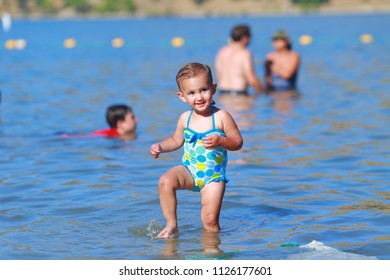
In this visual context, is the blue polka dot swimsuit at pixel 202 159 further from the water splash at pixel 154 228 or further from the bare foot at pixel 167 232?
the water splash at pixel 154 228

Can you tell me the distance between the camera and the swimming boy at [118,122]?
11.4 meters

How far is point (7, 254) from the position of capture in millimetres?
5984

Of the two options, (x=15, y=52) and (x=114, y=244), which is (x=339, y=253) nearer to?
(x=114, y=244)

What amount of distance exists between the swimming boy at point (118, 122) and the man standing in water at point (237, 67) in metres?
4.04

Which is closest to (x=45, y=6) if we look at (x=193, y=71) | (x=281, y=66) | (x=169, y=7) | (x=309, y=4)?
(x=169, y=7)

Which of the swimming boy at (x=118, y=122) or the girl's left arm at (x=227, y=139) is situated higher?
the swimming boy at (x=118, y=122)

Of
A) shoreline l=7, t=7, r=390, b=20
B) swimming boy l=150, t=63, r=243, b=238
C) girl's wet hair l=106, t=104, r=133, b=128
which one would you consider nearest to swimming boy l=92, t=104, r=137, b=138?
girl's wet hair l=106, t=104, r=133, b=128

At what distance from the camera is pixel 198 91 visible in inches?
→ 241

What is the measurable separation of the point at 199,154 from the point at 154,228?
30.3 inches

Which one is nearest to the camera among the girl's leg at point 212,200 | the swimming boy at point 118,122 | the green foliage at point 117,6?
the girl's leg at point 212,200

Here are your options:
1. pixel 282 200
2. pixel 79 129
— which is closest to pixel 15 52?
pixel 79 129

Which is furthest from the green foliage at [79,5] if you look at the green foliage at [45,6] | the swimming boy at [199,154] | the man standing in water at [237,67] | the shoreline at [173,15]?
the swimming boy at [199,154]

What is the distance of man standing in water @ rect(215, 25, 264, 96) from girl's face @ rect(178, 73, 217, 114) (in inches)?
347

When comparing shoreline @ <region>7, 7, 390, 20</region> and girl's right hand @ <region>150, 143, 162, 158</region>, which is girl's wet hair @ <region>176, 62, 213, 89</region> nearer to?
girl's right hand @ <region>150, 143, 162, 158</region>
